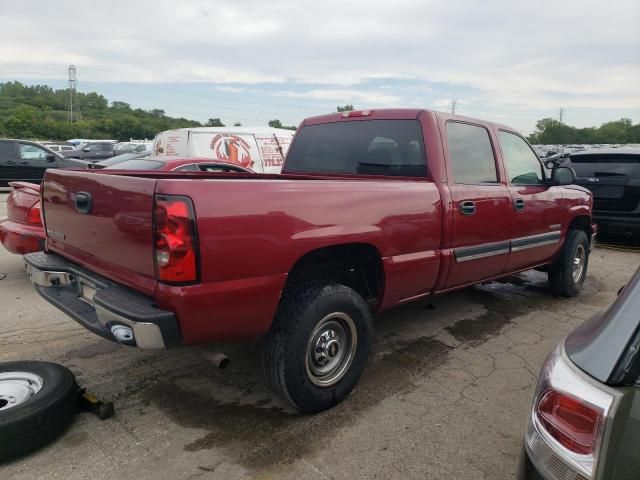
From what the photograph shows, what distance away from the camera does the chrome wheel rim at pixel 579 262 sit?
5.67 metres

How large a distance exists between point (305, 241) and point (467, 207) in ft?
5.33

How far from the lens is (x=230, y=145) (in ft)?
42.5

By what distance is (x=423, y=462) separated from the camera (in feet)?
8.29

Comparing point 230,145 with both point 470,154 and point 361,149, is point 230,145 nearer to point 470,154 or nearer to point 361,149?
point 361,149

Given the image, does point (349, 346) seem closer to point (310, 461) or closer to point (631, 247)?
point (310, 461)

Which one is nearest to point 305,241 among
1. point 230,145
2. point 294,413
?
point 294,413

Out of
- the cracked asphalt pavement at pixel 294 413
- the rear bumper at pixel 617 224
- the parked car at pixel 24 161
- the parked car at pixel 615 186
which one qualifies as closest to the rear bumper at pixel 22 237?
the cracked asphalt pavement at pixel 294 413

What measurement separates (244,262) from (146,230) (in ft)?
1.61

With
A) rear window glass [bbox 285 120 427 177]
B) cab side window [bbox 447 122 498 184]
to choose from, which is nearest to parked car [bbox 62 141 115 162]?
rear window glass [bbox 285 120 427 177]

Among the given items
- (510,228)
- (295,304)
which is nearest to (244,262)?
(295,304)

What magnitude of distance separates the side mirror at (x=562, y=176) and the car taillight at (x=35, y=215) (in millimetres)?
5208

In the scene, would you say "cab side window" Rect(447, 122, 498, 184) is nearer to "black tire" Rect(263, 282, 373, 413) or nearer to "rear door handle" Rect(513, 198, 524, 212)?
"rear door handle" Rect(513, 198, 524, 212)

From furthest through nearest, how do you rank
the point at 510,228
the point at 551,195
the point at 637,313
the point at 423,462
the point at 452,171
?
the point at 551,195 < the point at 510,228 < the point at 452,171 < the point at 423,462 < the point at 637,313

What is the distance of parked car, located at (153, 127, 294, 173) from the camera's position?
41.0ft
